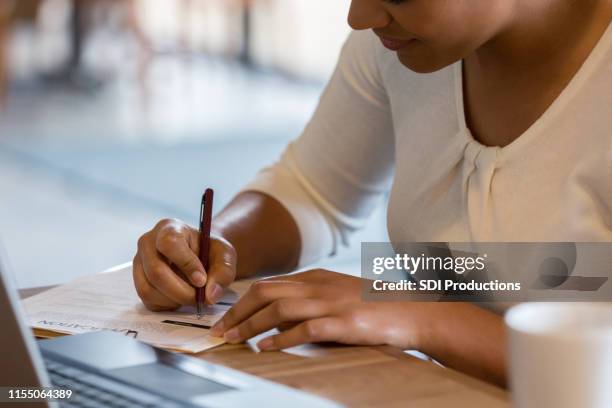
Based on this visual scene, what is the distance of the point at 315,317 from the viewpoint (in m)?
1.04

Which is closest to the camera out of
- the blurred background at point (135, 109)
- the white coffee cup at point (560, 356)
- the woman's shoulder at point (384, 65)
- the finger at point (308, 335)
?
the white coffee cup at point (560, 356)

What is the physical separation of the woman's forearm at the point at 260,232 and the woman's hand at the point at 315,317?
295mm

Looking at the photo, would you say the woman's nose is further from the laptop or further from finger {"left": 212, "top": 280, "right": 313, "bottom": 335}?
the laptop

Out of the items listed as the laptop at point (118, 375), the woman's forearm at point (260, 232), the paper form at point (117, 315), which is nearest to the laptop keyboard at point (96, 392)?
the laptop at point (118, 375)

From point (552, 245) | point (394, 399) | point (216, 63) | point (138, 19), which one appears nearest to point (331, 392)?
point (394, 399)

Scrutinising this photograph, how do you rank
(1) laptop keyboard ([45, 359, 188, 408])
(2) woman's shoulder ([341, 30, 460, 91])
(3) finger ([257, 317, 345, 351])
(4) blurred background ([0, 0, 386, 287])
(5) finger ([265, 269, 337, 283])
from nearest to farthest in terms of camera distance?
(1) laptop keyboard ([45, 359, 188, 408])
(3) finger ([257, 317, 345, 351])
(5) finger ([265, 269, 337, 283])
(2) woman's shoulder ([341, 30, 460, 91])
(4) blurred background ([0, 0, 386, 287])

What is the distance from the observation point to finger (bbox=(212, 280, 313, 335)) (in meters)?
1.06

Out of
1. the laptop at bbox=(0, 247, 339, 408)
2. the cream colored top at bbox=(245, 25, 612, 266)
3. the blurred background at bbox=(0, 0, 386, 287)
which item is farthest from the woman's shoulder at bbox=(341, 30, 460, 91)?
the blurred background at bbox=(0, 0, 386, 287)

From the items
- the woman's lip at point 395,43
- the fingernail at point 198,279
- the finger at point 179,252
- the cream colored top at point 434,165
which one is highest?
the woman's lip at point 395,43

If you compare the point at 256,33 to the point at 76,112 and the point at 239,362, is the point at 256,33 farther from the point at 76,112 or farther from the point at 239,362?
the point at 239,362

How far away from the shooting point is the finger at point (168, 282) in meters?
1.15

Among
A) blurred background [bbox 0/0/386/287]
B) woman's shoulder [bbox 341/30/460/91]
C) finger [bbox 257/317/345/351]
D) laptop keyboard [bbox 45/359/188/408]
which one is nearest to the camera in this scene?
laptop keyboard [bbox 45/359/188/408]

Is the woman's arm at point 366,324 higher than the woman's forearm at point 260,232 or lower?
lower

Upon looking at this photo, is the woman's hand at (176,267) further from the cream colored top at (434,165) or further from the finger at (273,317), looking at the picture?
the cream colored top at (434,165)
